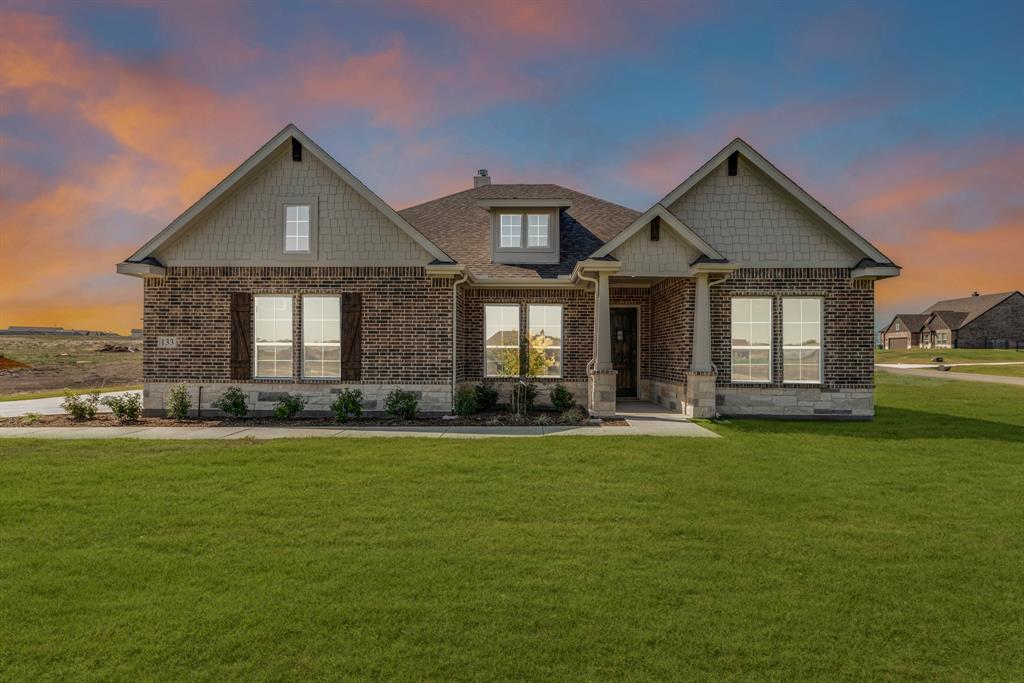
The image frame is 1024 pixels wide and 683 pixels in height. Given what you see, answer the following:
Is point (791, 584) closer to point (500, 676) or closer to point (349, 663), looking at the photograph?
point (500, 676)

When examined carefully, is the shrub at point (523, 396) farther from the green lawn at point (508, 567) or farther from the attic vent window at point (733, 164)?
the attic vent window at point (733, 164)

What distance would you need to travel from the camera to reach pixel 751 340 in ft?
46.8

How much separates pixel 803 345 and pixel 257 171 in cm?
1460

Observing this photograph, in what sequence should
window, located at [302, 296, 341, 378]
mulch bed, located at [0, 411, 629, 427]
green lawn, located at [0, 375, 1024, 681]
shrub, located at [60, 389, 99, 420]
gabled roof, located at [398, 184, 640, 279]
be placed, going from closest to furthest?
green lawn, located at [0, 375, 1024, 681] < mulch bed, located at [0, 411, 629, 427] < shrub, located at [60, 389, 99, 420] < window, located at [302, 296, 341, 378] < gabled roof, located at [398, 184, 640, 279]

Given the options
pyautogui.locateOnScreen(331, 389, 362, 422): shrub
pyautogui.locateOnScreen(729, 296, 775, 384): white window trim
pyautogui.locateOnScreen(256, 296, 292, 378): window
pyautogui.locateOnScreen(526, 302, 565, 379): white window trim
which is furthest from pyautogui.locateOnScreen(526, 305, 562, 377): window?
pyautogui.locateOnScreen(256, 296, 292, 378): window

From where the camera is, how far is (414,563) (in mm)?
4781

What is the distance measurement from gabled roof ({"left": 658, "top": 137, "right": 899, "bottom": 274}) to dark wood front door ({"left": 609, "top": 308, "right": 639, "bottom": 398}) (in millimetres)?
4054

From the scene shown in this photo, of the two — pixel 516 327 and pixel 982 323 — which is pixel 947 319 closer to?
pixel 982 323

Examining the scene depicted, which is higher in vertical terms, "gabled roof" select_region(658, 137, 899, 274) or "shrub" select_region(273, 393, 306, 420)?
"gabled roof" select_region(658, 137, 899, 274)

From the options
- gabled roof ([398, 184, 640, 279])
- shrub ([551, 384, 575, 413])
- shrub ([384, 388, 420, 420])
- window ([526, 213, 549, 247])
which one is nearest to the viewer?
shrub ([384, 388, 420, 420])

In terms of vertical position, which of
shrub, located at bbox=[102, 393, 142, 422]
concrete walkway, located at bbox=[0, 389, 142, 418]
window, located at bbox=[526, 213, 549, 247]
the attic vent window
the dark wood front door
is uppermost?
the attic vent window

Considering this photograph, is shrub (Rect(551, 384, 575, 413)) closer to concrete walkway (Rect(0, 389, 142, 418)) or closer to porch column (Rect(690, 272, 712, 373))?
porch column (Rect(690, 272, 712, 373))

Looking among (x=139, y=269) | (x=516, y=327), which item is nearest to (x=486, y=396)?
(x=516, y=327)

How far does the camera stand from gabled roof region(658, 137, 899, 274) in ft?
45.1
